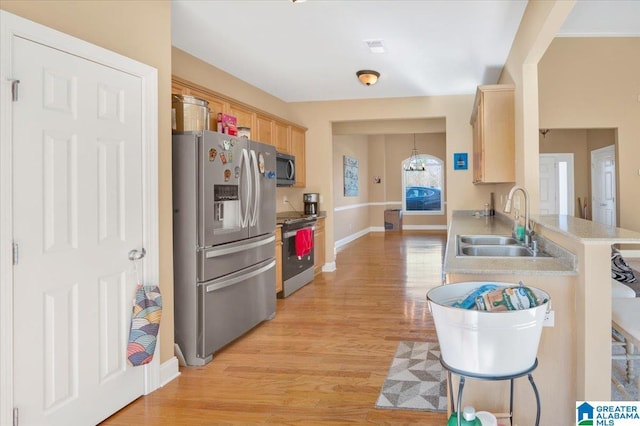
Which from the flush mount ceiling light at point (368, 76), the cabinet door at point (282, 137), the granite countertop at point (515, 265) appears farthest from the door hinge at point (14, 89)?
the cabinet door at point (282, 137)

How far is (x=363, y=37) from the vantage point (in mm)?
4125

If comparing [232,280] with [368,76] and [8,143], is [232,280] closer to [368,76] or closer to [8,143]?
[8,143]

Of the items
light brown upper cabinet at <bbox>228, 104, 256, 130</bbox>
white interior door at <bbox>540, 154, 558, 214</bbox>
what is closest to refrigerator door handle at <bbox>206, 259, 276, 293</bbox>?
light brown upper cabinet at <bbox>228, 104, 256, 130</bbox>

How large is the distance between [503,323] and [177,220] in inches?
97.7

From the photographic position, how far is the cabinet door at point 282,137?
5926 mm

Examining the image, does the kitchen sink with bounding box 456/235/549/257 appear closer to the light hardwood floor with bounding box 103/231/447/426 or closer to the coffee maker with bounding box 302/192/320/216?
the light hardwood floor with bounding box 103/231/447/426

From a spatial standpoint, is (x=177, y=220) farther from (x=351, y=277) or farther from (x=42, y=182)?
(x=351, y=277)

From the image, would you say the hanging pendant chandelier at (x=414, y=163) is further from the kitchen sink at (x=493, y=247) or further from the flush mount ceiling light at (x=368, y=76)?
the kitchen sink at (x=493, y=247)

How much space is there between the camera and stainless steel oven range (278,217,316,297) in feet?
17.6

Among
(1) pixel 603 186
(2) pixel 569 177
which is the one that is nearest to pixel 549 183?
(2) pixel 569 177

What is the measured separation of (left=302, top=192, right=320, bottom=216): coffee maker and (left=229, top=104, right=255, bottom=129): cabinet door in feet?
5.93

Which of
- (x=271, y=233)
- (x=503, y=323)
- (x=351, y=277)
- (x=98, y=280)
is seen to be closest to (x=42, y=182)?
(x=98, y=280)

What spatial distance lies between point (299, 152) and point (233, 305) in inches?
137

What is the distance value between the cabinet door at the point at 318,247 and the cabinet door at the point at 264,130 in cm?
155
